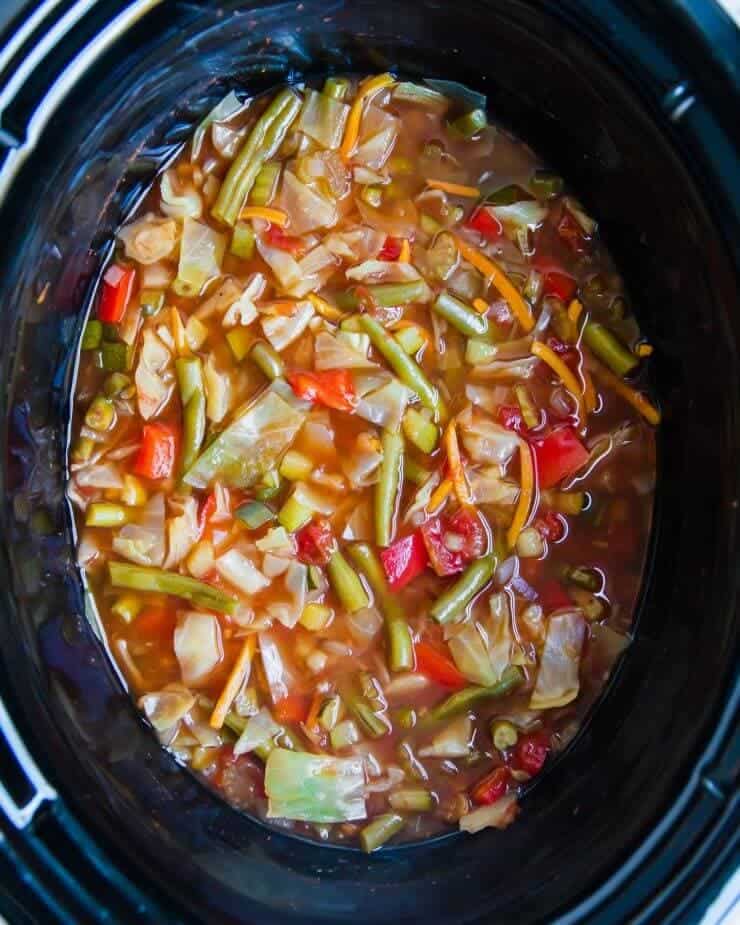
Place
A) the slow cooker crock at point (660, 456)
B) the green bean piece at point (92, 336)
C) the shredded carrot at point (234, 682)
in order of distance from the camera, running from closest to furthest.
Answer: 1. the slow cooker crock at point (660, 456)
2. the shredded carrot at point (234, 682)
3. the green bean piece at point (92, 336)

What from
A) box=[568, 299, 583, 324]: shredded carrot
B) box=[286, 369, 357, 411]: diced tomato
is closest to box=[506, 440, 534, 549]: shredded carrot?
box=[568, 299, 583, 324]: shredded carrot

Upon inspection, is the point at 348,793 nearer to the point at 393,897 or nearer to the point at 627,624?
the point at 393,897

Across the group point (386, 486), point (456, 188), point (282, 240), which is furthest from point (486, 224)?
point (386, 486)

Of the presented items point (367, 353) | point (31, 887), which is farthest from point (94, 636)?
point (367, 353)

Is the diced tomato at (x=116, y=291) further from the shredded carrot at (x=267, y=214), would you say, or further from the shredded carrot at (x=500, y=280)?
the shredded carrot at (x=500, y=280)

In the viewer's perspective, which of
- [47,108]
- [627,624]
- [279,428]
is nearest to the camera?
[47,108]

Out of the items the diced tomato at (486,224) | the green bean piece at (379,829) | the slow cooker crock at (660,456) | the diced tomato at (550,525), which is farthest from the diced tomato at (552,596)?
the diced tomato at (486,224)
